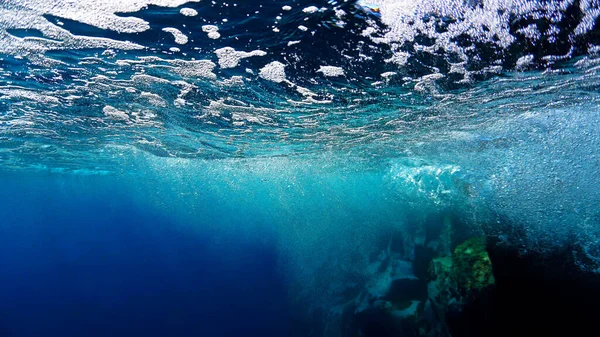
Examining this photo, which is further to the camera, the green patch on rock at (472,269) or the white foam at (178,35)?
the green patch on rock at (472,269)

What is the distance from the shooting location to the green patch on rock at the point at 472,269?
11156 millimetres

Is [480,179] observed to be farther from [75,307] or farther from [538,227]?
[75,307]

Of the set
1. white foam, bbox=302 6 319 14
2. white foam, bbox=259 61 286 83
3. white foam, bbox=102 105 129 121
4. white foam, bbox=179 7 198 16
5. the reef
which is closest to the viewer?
white foam, bbox=302 6 319 14

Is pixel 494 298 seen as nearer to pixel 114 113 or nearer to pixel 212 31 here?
pixel 212 31

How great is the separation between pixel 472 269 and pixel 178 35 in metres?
13.4

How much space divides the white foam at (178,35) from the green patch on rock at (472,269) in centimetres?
1318

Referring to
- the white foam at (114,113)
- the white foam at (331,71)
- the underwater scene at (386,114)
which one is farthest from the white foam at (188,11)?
the white foam at (114,113)

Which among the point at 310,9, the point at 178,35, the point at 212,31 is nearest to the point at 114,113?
the point at 178,35

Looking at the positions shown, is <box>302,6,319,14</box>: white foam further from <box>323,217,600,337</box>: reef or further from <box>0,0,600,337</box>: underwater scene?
<box>323,217,600,337</box>: reef

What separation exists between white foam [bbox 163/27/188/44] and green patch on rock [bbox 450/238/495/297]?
43.2ft

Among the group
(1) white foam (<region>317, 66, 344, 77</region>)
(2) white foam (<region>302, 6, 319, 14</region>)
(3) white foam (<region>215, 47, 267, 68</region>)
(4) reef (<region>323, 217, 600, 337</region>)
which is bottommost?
(4) reef (<region>323, 217, 600, 337</region>)

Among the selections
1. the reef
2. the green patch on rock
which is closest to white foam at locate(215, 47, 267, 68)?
the green patch on rock

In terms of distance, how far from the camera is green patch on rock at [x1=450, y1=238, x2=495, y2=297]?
11.2m

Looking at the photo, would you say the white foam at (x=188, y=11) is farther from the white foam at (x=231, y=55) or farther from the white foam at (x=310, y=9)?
the white foam at (x=310, y=9)
